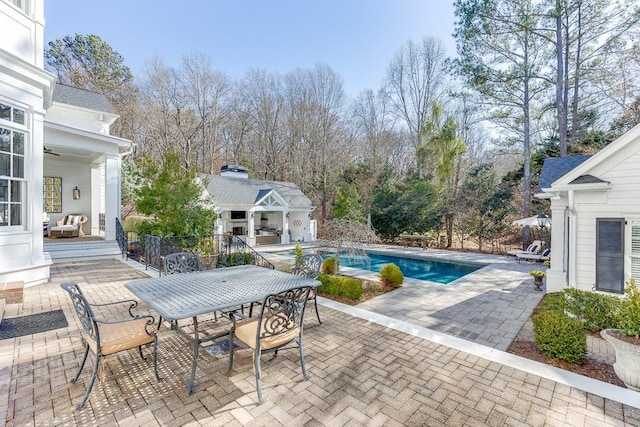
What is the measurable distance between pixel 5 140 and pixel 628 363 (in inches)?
432

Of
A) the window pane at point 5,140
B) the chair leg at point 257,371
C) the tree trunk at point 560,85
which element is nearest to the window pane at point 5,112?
the window pane at point 5,140

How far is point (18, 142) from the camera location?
6383 millimetres

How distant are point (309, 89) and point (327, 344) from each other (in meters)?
25.6

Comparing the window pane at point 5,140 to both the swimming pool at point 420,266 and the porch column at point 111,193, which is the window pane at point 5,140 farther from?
the swimming pool at point 420,266

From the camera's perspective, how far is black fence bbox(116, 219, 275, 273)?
863 centimetres

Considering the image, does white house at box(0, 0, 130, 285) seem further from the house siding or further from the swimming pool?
the house siding

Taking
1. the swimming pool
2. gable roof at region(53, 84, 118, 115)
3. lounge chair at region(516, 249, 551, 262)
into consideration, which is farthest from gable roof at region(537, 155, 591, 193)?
gable roof at region(53, 84, 118, 115)

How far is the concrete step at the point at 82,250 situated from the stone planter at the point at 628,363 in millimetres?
12842

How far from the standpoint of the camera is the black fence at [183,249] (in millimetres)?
8627

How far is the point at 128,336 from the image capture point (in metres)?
3.15

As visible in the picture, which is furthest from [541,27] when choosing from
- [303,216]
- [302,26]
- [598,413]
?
[598,413]

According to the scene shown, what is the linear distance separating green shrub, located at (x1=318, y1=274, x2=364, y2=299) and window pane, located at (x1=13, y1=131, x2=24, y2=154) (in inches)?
288

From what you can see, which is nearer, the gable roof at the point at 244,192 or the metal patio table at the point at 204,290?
the metal patio table at the point at 204,290

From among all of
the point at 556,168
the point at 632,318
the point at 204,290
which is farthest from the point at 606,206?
the point at 204,290
